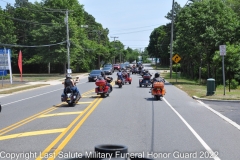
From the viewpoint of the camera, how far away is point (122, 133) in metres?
11.3

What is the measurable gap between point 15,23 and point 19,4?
1393cm

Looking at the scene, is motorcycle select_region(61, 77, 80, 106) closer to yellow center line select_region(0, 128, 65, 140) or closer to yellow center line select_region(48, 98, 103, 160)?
yellow center line select_region(48, 98, 103, 160)

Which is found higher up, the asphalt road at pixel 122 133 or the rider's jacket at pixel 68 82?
the rider's jacket at pixel 68 82

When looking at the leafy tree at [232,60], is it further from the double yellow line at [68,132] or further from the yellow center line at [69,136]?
the yellow center line at [69,136]

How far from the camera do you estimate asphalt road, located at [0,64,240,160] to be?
8.84m

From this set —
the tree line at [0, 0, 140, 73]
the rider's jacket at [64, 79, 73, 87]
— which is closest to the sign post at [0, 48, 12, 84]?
the tree line at [0, 0, 140, 73]

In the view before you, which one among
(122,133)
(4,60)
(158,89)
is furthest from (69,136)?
(4,60)

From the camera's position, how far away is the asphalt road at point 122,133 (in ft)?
29.0

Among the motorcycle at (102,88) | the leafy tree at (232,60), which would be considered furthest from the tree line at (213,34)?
the motorcycle at (102,88)

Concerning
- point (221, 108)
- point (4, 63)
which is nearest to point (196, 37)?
point (4, 63)

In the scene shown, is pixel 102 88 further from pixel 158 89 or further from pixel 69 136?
pixel 69 136

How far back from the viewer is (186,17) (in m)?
41.3

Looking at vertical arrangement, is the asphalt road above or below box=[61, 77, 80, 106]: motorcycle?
below

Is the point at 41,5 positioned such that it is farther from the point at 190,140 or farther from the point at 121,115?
the point at 190,140
